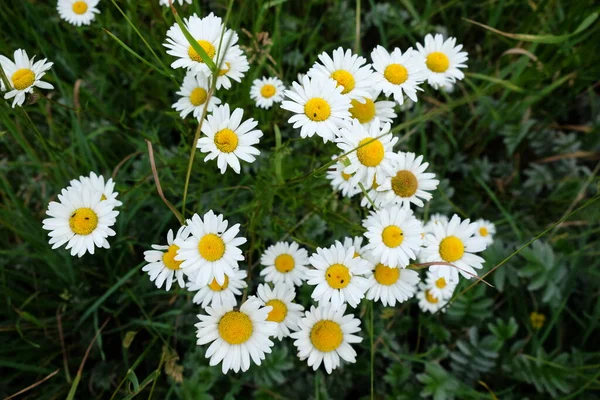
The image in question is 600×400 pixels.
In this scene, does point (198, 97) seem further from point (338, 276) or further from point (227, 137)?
point (338, 276)

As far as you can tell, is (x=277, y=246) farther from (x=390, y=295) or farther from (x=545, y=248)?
(x=545, y=248)

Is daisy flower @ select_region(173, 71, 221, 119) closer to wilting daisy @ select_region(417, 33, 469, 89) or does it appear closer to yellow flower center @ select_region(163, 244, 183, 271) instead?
yellow flower center @ select_region(163, 244, 183, 271)

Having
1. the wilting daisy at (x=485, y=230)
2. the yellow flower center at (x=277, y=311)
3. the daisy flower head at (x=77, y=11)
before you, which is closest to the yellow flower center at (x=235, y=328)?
the yellow flower center at (x=277, y=311)

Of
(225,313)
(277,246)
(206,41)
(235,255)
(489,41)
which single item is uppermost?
(489,41)

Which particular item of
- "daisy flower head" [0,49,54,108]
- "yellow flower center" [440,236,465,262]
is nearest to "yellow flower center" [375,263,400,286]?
"yellow flower center" [440,236,465,262]

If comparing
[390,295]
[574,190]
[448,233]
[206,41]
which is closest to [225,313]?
[390,295]

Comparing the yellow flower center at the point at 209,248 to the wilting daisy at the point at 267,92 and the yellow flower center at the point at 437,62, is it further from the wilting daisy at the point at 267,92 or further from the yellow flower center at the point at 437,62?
the yellow flower center at the point at 437,62
